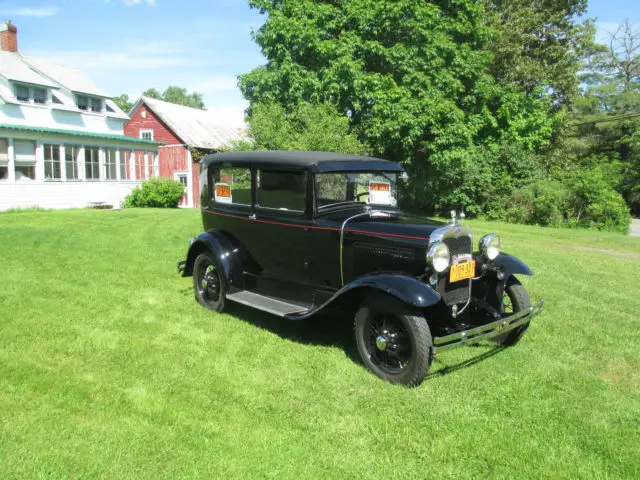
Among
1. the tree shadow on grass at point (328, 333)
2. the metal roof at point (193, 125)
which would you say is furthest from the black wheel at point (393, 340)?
the metal roof at point (193, 125)

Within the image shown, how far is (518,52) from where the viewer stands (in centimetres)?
2431

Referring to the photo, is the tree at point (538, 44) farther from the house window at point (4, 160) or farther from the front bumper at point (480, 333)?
the front bumper at point (480, 333)

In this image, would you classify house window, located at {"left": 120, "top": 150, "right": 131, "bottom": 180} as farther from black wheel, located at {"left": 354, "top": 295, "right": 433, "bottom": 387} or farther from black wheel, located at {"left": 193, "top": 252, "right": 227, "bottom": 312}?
black wheel, located at {"left": 354, "top": 295, "right": 433, "bottom": 387}

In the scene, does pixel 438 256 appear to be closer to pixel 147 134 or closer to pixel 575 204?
pixel 575 204

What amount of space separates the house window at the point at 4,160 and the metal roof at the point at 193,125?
9.50 m

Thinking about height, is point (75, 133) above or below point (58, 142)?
above

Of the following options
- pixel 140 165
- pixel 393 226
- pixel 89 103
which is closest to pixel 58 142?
pixel 89 103

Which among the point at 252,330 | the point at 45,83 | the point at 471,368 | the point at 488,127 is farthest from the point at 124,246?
the point at 488,127

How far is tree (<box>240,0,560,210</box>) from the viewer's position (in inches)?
746

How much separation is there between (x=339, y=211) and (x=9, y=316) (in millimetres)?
3902

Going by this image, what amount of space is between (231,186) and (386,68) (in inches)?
615

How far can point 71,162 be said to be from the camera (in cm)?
2094

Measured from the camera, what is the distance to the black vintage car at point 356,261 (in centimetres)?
433

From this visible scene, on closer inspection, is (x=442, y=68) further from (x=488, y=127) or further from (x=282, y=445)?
(x=282, y=445)
